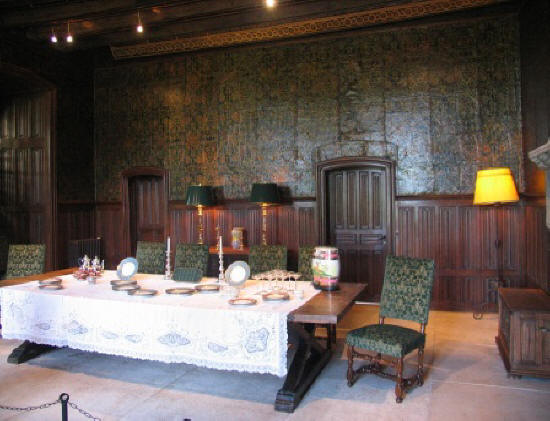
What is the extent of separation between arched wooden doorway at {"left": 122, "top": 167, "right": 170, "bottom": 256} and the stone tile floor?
13.3ft

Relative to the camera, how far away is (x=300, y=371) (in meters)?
3.76

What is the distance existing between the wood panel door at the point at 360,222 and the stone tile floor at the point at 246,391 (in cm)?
261

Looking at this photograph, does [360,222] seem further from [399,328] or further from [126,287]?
[126,287]

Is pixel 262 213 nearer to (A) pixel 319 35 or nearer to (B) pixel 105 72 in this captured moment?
(A) pixel 319 35

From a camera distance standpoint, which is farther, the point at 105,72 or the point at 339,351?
the point at 105,72

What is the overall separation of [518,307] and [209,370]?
2.76 metres

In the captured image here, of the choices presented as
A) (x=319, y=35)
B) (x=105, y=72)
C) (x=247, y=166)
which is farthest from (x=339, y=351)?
(x=105, y=72)

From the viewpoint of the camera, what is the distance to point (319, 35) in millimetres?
7484

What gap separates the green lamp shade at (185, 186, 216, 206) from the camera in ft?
25.0

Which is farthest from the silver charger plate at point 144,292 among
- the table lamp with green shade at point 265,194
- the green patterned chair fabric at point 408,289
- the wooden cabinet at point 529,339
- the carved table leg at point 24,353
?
the table lamp with green shade at point 265,194

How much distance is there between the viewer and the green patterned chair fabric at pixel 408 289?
397 cm

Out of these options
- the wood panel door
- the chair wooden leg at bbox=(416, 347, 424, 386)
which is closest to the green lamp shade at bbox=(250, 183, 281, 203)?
the wood panel door

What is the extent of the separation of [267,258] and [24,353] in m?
2.59

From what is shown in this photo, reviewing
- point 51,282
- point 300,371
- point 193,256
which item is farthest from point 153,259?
point 300,371
